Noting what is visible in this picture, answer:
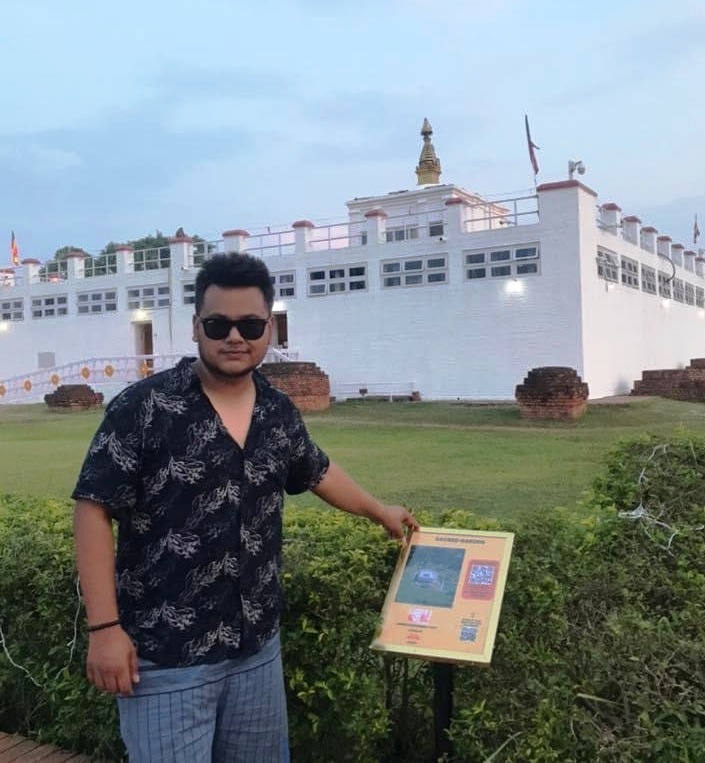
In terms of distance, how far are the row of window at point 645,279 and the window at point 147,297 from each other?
43.7 ft

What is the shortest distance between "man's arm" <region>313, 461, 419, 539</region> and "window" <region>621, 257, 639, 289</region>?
20.1 meters

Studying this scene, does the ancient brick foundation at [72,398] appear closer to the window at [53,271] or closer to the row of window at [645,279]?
the window at [53,271]

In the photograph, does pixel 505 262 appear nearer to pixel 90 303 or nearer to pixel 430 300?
pixel 430 300

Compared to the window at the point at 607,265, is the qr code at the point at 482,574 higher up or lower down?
lower down

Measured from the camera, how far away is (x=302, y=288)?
22266 millimetres

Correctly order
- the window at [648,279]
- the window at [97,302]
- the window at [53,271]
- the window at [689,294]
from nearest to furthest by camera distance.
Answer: the window at [648,279], the window at [97,302], the window at [689,294], the window at [53,271]

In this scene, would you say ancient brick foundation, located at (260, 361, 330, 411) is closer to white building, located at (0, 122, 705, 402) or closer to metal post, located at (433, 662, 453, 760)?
white building, located at (0, 122, 705, 402)

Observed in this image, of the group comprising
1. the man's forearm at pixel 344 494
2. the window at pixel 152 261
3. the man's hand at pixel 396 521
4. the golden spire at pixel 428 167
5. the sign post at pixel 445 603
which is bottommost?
the sign post at pixel 445 603

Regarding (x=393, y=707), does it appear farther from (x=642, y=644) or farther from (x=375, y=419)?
(x=375, y=419)

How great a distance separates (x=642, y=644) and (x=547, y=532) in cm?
58

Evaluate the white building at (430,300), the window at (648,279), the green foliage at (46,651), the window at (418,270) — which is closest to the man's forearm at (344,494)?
the green foliage at (46,651)

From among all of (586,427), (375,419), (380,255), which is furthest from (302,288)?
(586,427)

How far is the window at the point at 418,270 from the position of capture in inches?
794

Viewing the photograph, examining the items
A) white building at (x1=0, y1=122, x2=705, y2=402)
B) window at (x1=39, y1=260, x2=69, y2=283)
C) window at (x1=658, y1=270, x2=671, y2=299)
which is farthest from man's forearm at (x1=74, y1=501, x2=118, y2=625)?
window at (x1=39, y1=260, x2=69, y2=283)
